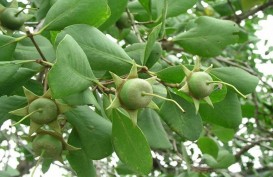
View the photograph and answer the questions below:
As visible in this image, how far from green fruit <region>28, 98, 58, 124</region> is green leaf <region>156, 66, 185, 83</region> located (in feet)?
Result: 1.14

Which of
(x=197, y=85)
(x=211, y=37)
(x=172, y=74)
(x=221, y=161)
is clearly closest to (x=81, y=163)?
(x=172, y=74)

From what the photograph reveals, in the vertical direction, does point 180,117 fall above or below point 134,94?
below

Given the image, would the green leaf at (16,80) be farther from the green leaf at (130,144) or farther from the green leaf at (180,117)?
the green leaf at (180,117)

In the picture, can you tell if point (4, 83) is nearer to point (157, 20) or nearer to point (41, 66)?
point (41, 66)

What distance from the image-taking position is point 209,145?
101 inches

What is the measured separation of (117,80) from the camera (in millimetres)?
1231

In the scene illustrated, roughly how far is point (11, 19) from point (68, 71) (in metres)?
0.52

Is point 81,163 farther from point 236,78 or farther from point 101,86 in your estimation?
point 236,78

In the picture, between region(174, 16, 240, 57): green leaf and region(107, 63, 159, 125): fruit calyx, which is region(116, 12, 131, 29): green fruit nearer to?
region(174, 16, 240, 57): green leaf

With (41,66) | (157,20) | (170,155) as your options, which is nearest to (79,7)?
(41,66)

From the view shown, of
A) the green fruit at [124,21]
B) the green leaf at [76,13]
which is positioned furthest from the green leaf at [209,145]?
the green leaf at [76,13]

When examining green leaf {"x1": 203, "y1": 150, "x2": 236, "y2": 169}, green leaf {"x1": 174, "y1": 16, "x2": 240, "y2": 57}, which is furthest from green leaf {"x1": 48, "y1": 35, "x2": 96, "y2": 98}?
green leaf {"x1": 203, "y1": 150, "x2": 236, "y2": 169}

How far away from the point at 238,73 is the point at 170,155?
1.87 m

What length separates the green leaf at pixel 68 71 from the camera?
1150 millimetres
